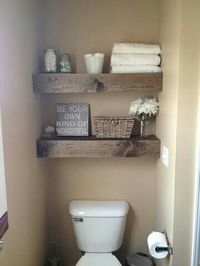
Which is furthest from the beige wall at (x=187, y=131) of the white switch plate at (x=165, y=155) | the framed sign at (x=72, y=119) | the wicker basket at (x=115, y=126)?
the framed sign at (x=72, y=119)

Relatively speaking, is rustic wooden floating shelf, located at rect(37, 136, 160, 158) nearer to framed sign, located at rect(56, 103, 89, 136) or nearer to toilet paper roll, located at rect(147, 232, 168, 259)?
framed sign, located at rect(56, 103, 89, 136)

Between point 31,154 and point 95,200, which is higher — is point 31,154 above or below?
above

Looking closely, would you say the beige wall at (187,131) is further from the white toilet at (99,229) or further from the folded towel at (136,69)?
the white toilet at (99,229)

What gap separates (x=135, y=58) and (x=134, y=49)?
0.20ft

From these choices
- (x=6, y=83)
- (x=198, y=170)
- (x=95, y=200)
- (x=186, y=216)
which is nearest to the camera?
(x=6, y=83)

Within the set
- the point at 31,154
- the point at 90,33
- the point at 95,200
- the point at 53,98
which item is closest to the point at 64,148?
the point at 31,154

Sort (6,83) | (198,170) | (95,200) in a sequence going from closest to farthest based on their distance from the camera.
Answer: (6,83) → (198,170) → (95,200)

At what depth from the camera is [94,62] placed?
1.76 meters

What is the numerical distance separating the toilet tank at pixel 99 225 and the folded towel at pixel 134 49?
44.6 inches

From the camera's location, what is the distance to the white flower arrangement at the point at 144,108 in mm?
1806

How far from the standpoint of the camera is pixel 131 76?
1.73 meters

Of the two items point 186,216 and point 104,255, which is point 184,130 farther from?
point 104,255

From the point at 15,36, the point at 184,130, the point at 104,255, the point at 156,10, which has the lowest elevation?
the point at 104,255

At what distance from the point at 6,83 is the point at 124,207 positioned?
1.25 metres
